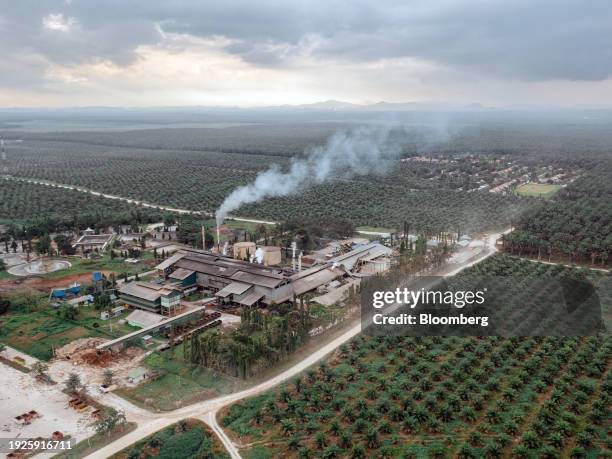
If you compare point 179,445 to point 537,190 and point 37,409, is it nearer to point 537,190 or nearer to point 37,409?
point 37,409

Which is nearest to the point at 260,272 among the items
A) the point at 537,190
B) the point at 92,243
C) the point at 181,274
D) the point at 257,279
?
the point at 257,279

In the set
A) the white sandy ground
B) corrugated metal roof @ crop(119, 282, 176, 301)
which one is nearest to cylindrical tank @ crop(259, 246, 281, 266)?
corrugated metal roof @ crop(119, 282, 176, 301)

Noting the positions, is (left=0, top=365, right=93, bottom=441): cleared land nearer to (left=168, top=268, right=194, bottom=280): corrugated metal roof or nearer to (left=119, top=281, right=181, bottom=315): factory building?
(left=119, top=281, right=181, bottom=315): factory building

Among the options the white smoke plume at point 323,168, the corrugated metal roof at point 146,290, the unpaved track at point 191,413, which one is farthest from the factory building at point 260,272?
the white smoke plume at point 323,168

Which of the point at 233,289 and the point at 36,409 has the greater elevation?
the point at 233,289

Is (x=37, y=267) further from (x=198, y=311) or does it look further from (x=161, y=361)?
(x=161, y=361)

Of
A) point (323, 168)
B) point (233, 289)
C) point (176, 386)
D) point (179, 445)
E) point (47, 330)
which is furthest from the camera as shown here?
point (323, 168)

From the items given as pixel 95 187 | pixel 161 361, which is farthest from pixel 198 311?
pixel 95 187
